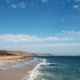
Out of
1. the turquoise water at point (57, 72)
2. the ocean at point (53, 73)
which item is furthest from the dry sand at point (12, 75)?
the turquoise water at point (57, 72)

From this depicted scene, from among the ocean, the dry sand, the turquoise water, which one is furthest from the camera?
the turquoise water

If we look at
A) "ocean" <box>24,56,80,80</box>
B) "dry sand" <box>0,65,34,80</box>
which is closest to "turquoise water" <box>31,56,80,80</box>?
"ocean" <box>24,56,80,80</box>

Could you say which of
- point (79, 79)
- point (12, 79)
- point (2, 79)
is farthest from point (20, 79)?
point (79, 79)

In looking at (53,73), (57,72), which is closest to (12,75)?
(53,73)

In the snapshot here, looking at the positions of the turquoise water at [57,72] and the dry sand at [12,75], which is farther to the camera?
the turquoise water at [57,72]

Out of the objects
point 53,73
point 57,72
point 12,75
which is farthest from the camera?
point 57,72

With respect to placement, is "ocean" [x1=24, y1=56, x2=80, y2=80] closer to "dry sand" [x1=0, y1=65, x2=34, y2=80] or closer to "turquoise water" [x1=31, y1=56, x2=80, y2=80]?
"turquoise water" [x1=31, y1=56, x2=80, y2=80]

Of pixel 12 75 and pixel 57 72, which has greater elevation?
pixel 12 75

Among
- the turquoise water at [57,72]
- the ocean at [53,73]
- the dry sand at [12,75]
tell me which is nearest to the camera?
the dry sand at [12,75]

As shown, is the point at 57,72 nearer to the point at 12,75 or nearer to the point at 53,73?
the point at 53,73

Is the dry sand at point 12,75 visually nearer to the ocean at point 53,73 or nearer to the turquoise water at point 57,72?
the ocean at point 53,73

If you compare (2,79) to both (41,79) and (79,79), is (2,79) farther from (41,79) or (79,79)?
(79,79)

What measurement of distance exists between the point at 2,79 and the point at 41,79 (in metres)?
5.94

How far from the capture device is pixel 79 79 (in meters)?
21.1
